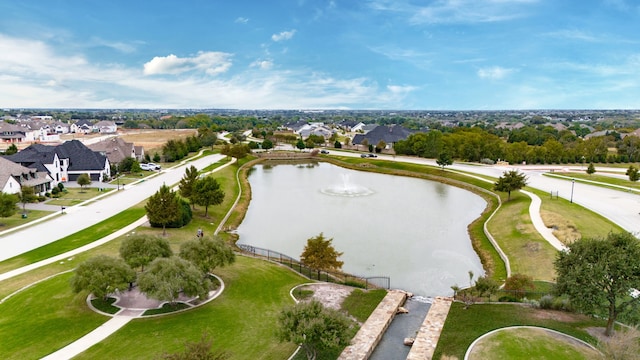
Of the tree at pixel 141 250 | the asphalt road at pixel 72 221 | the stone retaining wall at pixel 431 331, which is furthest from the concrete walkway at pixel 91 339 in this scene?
the asphalt road at pixel 72 221

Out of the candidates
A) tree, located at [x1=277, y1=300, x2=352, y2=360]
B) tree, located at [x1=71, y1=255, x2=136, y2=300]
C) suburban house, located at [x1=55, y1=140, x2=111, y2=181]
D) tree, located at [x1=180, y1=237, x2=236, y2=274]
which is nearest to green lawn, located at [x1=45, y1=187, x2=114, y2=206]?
suburban house, located at [x1=55, y1=140, x2=111, y2=181]

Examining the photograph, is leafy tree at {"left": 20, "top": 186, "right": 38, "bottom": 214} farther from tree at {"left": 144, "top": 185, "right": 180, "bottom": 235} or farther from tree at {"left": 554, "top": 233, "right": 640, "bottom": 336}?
tree at {"left": 554, "top": 233, "right": 640, "bottom": 336}

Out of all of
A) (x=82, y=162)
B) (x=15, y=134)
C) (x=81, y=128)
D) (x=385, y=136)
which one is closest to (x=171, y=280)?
(x=82, y=162)

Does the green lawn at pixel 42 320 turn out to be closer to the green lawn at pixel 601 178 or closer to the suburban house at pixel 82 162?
the suburban house at pixel 82 162

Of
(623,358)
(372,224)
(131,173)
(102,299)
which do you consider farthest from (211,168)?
(623,358)

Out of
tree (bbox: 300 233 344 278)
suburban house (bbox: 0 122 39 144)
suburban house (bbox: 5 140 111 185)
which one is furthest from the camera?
suburban house (bbox: 0 122 39 144)

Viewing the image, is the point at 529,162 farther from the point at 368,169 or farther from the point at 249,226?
the point at 249,226
